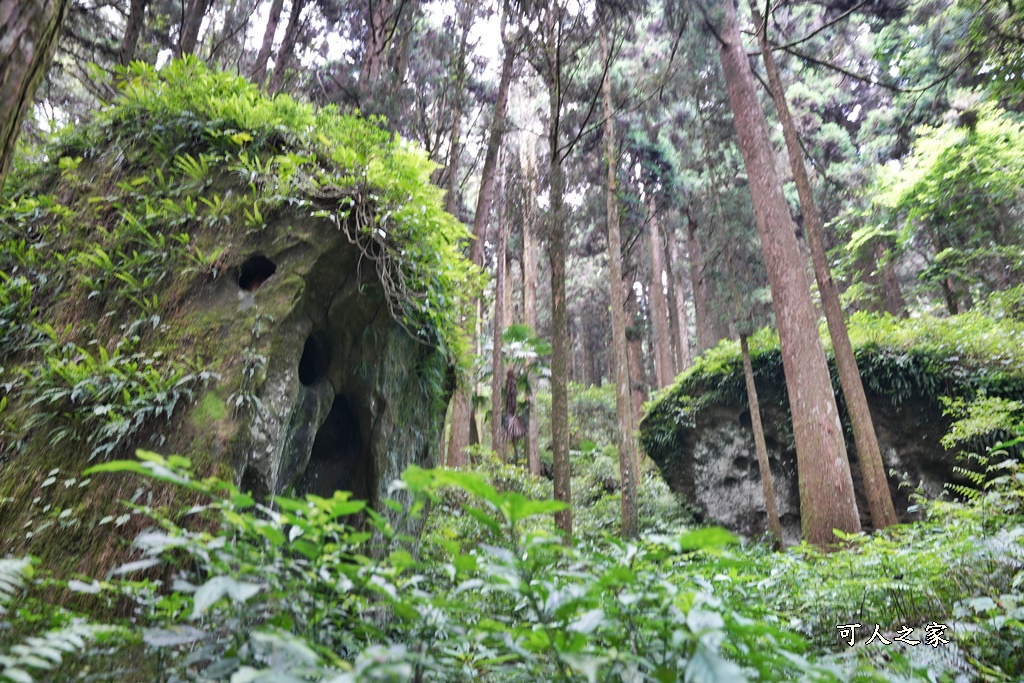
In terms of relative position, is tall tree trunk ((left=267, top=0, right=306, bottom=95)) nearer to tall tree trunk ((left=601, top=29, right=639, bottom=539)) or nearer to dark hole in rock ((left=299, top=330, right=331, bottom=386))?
tall tree trunk ((left=601, top=29, right=639, bottom=539))

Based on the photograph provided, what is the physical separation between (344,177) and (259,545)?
404cm

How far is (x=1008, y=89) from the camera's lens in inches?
319

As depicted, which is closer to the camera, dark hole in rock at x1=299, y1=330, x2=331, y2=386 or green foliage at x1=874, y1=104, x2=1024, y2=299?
dark hole in rock at x1=299, y1=330, x2=331, y2=386

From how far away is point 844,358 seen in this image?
8828 millimetres

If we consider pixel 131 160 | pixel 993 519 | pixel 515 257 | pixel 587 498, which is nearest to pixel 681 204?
pixel 515 257

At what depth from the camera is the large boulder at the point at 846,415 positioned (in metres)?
10.0

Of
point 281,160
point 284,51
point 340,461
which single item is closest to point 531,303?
point 284,51

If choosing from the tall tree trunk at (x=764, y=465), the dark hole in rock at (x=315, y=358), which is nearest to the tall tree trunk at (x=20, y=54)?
the dark hole in rock at (x=315, y=358)

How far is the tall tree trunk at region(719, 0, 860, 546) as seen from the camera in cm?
782

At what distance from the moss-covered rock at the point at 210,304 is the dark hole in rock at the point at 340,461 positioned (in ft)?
0.07

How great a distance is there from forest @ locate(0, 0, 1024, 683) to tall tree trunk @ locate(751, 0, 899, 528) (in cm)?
6

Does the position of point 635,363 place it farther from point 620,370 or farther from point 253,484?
point 253,484

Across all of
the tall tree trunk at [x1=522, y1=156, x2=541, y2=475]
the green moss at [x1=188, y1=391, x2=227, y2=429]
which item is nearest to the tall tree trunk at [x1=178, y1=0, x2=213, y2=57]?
the green moss at [x1=188, y1=391, x2=227, y2=429]

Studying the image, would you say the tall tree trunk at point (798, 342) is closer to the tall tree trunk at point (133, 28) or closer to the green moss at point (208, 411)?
the green moss at point (208, 411)
